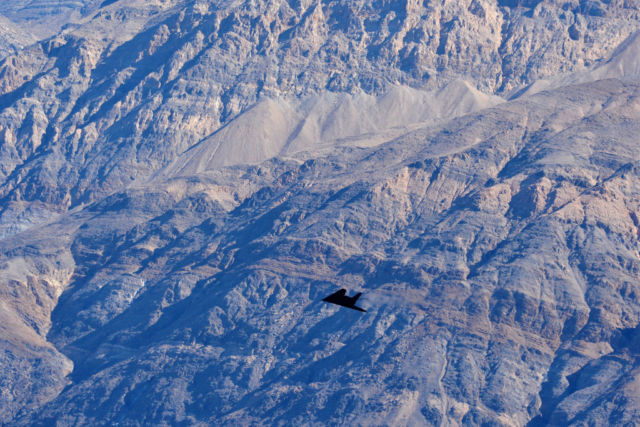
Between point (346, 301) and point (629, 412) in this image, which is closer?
point (346, 301)

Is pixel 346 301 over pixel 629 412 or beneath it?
over
